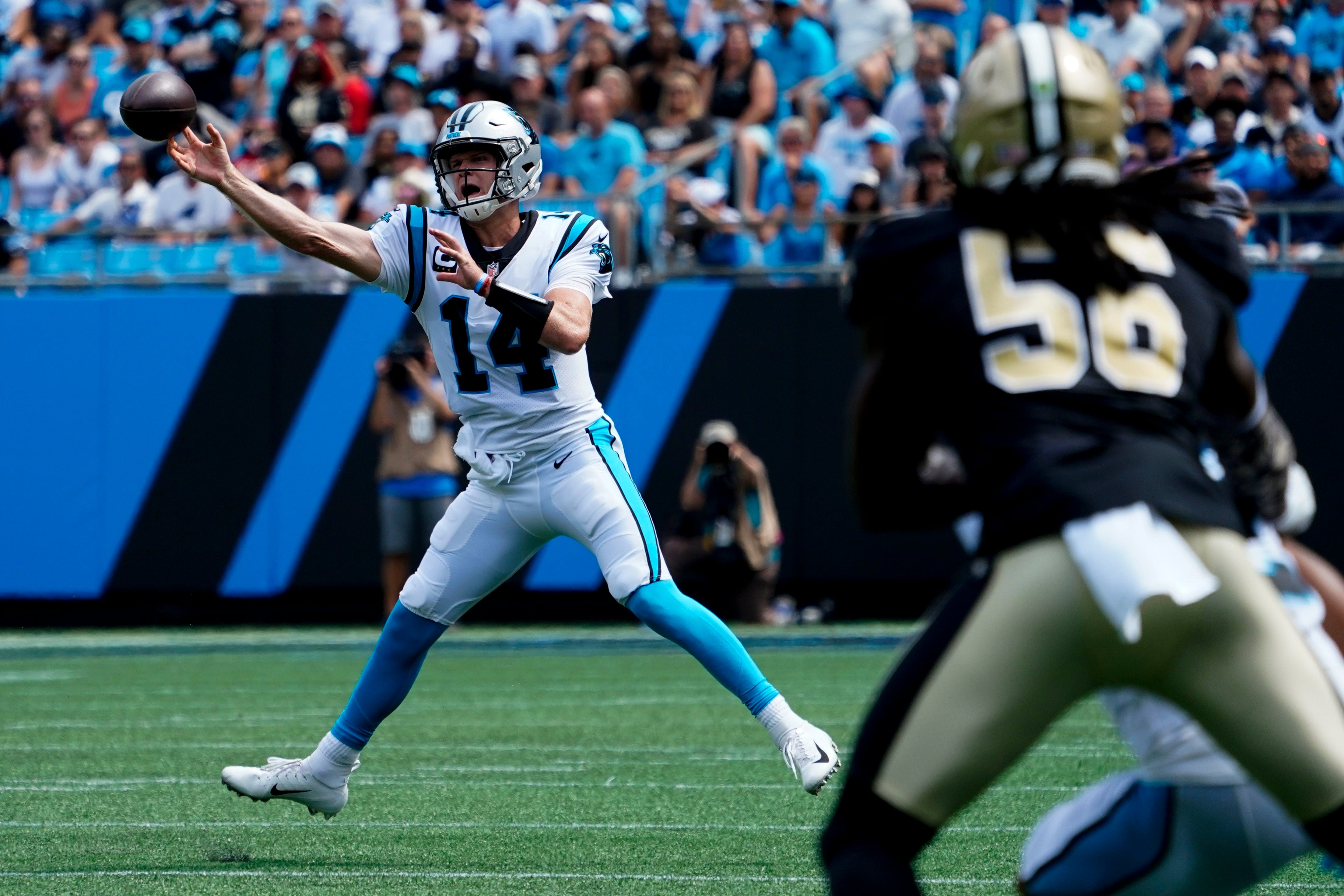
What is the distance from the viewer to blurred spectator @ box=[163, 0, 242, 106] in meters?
15.5

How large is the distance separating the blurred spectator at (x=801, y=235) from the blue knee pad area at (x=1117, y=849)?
10.2 m

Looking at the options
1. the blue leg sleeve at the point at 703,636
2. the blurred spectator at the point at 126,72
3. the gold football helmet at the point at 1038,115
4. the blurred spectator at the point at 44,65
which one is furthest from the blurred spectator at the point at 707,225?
the gold football helmet at the point at 1038,115

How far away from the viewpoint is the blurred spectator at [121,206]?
46.3 ft

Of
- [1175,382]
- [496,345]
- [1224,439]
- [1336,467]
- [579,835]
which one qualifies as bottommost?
[1336,467]

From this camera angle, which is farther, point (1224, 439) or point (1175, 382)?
point (1224, 439)

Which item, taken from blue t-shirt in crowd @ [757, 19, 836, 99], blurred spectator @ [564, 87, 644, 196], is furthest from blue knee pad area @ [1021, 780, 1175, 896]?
blue t-shirt in crowd @ [757, 19, 836, 99]

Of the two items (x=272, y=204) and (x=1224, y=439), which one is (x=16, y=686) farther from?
(x=1224, y=439)

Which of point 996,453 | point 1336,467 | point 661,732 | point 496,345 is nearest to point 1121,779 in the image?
point 996,453

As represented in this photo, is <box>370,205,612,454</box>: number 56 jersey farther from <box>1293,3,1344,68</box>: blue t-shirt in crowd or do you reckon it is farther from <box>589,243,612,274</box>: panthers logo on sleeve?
<box>1293,3,1344,68</box>: blue t-shirt in crowd

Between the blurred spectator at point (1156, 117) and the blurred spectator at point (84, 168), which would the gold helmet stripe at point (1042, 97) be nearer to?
the blurred spectator at point (1156, 117)

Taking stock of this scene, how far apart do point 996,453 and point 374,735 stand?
224 inches

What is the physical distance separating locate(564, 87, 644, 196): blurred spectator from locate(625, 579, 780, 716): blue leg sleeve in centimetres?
818

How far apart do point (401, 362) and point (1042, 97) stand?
10152mm

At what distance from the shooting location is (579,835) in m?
5.43
